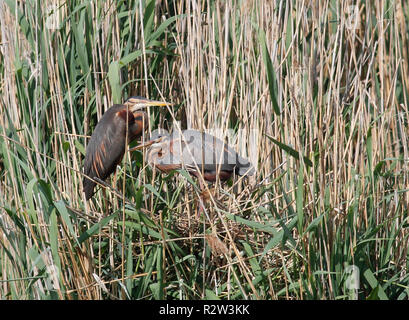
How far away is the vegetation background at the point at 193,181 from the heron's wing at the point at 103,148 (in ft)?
0.23

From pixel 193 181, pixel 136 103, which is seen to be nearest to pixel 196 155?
pixel 136 103

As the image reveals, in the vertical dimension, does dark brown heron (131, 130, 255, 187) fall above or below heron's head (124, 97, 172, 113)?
below

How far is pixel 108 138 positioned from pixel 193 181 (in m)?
0.52

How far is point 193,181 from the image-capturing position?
2316 millimetres

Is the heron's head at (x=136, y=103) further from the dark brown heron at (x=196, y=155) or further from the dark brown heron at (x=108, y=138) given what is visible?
the dark brown heron at (x=196, y=155)

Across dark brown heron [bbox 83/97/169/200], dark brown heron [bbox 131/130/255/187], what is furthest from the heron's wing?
dark brown heron [bbox 131/130/255/187]

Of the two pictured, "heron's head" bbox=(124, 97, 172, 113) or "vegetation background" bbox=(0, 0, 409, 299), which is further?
"heron's head" bbox=(124, 97, 172, 113)

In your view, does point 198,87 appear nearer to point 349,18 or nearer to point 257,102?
point 257,102

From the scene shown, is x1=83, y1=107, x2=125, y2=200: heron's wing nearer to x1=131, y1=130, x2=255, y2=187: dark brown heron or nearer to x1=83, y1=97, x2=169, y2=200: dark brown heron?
x1=83, y1=97, x2=169, y2=200: dark brown heron

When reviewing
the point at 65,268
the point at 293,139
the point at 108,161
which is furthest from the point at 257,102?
the point at 65,268

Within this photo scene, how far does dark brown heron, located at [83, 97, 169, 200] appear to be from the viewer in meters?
2.59

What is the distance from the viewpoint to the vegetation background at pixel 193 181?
2.15 metres

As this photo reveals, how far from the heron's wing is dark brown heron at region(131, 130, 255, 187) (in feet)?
0.43

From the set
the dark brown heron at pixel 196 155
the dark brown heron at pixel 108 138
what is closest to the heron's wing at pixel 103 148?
the dark brown heron at pixel 108 138
